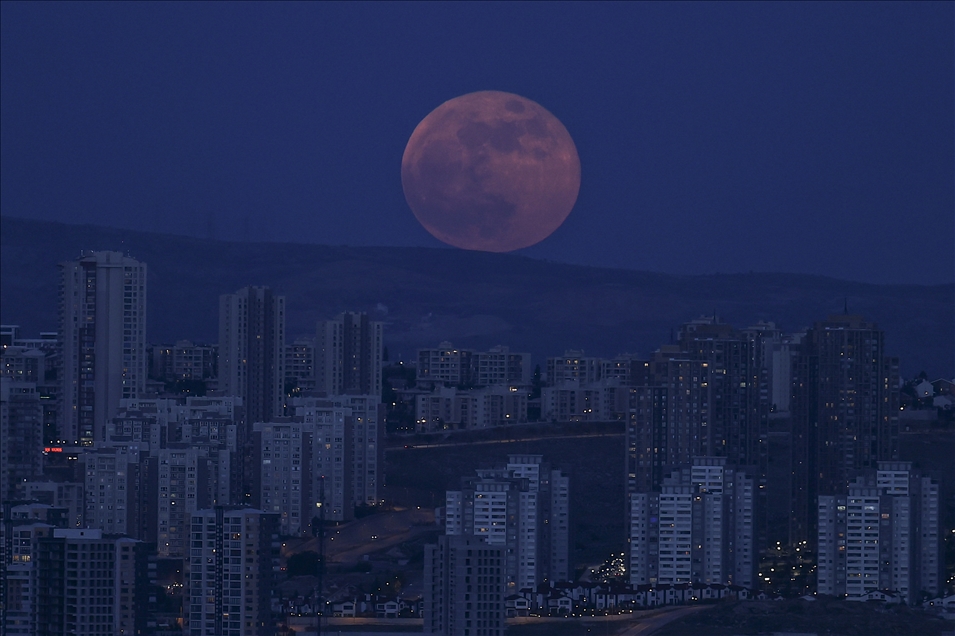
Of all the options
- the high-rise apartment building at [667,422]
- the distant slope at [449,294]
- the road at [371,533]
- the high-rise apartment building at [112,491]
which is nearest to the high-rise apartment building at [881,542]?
the high-rise apartment building at [667,422]

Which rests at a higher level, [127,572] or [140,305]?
[140,305]

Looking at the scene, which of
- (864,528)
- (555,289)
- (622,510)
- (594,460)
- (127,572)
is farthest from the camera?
(555,289)

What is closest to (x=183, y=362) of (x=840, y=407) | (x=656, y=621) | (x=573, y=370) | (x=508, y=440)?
(x=573, y=370)

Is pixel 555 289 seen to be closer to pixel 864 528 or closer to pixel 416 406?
pixel 416 406

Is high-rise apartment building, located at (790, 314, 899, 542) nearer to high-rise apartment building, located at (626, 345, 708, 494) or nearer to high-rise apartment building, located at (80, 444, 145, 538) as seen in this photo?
high-rise apartment building, located at (626, 345, 708, 494)

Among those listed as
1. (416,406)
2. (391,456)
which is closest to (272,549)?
(391,456)

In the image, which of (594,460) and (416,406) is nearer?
(594,460)
